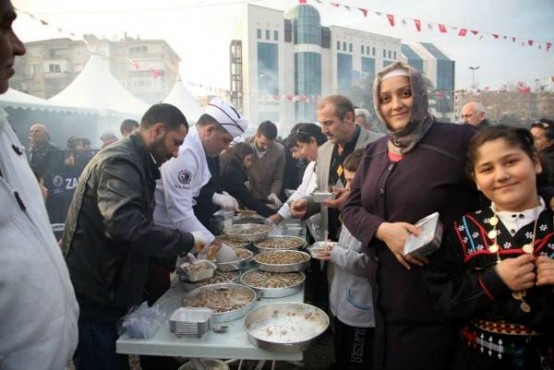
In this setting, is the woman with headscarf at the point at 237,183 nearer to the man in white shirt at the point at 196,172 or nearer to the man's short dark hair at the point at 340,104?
the man in white shirt at the point at 196,172

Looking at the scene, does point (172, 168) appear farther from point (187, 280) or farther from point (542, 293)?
point (542, 293)

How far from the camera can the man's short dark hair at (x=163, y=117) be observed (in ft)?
7.98

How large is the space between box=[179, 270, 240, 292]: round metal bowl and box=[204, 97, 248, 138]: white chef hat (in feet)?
4.44

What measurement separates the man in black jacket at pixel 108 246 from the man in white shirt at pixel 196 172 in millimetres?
557

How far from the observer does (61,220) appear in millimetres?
6680

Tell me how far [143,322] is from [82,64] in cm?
6096

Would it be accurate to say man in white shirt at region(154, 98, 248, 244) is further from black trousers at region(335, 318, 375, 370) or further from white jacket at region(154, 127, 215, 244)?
black trousers at region(335, 318, 375, 370)

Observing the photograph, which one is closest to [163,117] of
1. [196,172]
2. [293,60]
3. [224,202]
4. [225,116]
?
[196,172]

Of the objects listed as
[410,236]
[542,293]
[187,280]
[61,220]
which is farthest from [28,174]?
[61,220]

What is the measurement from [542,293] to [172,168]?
7.97 ft

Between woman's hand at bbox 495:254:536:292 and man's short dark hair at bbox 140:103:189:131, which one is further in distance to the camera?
man's short dark hair at bbox 140:103:189:131

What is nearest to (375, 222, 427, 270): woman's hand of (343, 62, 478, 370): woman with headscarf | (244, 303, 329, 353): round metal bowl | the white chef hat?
(343, 62, 478, 370): woman with headscarf

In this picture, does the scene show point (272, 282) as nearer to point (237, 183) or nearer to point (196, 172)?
point (196, 172)

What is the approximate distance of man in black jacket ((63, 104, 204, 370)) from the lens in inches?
79.6
